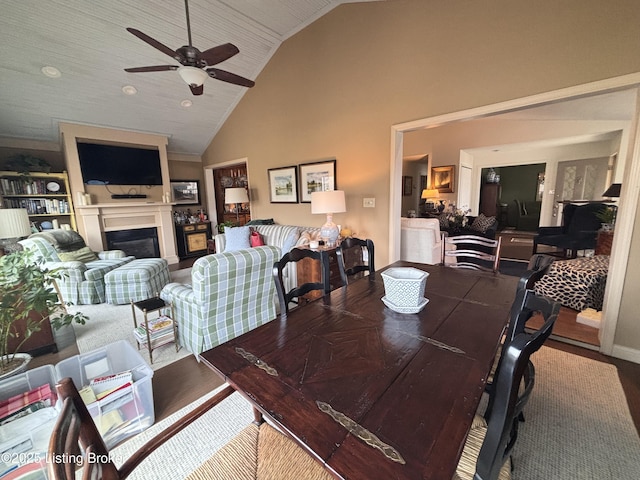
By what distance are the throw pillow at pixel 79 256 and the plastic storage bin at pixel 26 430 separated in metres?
2.74

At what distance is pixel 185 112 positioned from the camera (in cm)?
511

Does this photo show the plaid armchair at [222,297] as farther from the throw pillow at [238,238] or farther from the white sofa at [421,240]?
the white sofa at [421,240]

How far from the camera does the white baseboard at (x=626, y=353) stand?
2.10 m

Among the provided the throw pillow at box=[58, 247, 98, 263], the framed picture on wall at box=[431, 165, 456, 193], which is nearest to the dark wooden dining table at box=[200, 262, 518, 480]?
the throw pillow at box=[58, 247, 98, 263]

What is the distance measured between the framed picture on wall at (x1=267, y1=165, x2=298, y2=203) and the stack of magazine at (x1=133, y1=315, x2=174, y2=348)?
2.81 metres

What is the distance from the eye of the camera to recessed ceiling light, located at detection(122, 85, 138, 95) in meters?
4.15

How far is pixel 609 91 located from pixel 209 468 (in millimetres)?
3420

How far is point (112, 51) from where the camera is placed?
11.8 feet

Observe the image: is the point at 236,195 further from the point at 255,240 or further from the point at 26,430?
the point at 26,430

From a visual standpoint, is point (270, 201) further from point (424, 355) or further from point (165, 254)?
point (424, 355)

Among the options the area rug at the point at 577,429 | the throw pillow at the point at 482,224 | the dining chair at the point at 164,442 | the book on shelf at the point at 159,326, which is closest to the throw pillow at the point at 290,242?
the book on shelf at the point at 159,326

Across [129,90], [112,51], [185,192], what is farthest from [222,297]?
[185,192]

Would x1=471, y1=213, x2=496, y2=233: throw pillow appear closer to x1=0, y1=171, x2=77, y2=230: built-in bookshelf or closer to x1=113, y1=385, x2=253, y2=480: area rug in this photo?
x1=113, y1=385, x2=253, y2=480: area rug

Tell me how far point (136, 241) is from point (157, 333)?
3.83 m
